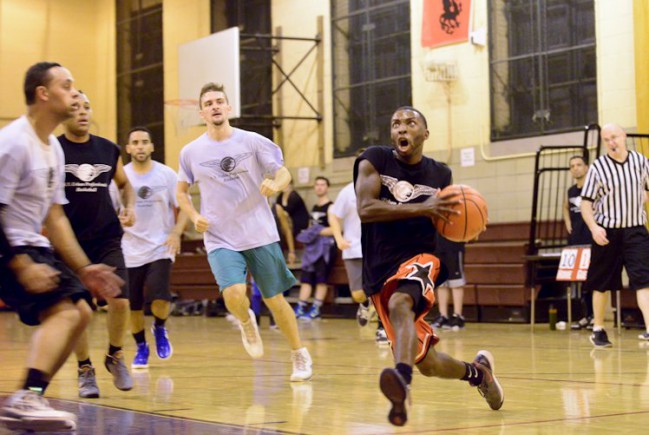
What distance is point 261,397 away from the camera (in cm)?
657

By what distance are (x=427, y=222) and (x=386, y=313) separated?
0.51m

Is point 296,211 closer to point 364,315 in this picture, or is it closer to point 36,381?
point 364,315

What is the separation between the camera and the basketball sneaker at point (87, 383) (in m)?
6.60

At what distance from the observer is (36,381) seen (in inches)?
196

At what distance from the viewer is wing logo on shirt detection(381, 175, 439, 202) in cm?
566

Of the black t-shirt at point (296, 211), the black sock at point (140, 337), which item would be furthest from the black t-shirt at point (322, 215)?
the black sock at point (140, 337)

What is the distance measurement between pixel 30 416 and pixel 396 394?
1.63 metres

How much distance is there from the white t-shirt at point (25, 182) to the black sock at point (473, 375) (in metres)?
2.21

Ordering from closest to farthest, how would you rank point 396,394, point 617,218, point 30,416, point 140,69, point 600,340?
point 396,394 < point 30,416 < point 600,340 < point 617,218 < point 140,69

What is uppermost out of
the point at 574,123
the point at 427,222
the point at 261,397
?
the point at 574,123

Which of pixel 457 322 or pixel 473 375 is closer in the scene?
pixel 473 375

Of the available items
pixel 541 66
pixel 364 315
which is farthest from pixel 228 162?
pixel 541 66

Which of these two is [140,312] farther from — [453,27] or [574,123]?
[453,27]

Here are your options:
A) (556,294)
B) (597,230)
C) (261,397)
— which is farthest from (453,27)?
(261,397)
